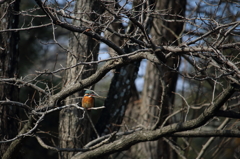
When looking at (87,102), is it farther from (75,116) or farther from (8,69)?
(8,69)

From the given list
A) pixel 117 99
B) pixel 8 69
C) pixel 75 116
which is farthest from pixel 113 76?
pixel 8 69

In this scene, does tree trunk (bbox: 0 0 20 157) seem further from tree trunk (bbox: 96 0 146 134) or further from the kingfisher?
tree trunk (bbox: 96 0 146 134)

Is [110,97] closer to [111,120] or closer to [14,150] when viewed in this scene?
[111,120]

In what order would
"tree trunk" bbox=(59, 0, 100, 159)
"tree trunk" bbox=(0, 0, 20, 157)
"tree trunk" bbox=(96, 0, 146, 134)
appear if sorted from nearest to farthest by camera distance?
1. "tree trunk" bbox=(0, 0, 20, 157)
2. "tree trunk" bbox=(59, 0, 100, 159)
3. "tree trunk" bbox=(96, 0, 146, 134)

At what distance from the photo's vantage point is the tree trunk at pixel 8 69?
4.42 metres

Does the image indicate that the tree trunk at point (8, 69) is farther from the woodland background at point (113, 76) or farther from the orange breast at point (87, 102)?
the orange breast at point (87, 102)

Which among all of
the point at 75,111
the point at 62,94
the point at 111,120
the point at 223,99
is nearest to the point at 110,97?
the point at 111,120

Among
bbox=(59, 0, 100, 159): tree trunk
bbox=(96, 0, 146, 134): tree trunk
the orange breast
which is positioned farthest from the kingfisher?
→ bbox=(59, 0, 100, 159): tree trunk

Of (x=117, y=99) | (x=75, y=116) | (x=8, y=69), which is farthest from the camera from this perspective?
(x=117, y=99)

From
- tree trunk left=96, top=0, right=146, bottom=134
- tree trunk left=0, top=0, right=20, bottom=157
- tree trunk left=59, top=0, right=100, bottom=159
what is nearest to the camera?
tree trunk left=0, top=0, right=20, bottom=157

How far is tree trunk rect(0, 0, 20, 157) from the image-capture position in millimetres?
4418

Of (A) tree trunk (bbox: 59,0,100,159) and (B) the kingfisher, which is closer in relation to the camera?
(A) tree trunk (bbox: 59,0,100,159)

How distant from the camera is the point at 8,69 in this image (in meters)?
4.51

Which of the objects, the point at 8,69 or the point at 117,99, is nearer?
the point at 8,69
